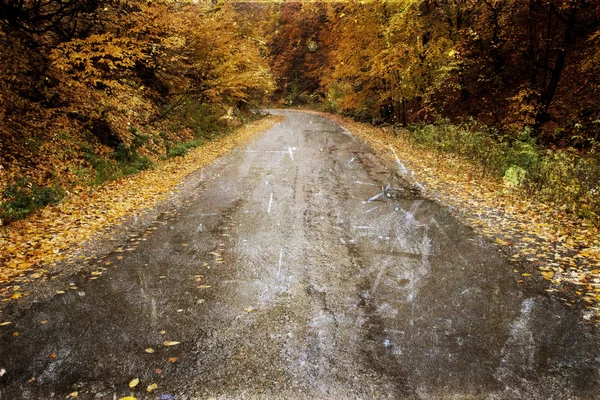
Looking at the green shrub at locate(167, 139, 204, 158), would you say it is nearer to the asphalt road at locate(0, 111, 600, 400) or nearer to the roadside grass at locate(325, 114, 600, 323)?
the asphalt road at locate(0, 111, 600, 400)

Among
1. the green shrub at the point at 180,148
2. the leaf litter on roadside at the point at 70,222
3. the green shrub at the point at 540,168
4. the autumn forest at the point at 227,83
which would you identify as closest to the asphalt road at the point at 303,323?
the leaf litter on roadside at the point at 70,222

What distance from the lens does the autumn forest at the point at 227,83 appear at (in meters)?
8.70

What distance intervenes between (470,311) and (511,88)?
13599mm

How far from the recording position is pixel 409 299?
Answer: 14.8 feet

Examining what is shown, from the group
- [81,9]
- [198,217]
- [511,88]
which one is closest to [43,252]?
[198,217]

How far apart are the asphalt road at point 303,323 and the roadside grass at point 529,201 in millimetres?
506

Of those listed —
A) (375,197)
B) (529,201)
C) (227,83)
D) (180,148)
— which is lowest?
(529,201)

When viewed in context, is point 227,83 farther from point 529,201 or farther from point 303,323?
→ point 303,323

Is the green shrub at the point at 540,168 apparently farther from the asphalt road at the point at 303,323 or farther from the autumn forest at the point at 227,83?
the asphalt road at the point at 303,323

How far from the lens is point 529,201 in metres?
8.29

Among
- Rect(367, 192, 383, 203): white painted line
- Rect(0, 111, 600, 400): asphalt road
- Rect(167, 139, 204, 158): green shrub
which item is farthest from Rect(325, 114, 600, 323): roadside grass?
Rect(167, 139, 204, 158): green shrub

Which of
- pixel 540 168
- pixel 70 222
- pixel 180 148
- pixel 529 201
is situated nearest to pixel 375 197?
pixel 529 201

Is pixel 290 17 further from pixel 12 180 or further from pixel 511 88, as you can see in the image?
pixel 12 180

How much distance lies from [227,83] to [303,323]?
16289 mm
